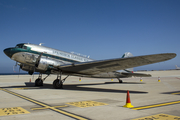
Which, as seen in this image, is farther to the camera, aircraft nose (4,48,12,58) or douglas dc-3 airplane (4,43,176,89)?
aircraft nose (4,48,12,58)

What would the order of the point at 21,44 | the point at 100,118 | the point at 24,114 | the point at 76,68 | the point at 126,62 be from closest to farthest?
the point at 100,118 < the point at 24,114 < the point at 126,62 < the point at 76,68 < the point at 21,44

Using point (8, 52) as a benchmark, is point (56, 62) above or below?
below

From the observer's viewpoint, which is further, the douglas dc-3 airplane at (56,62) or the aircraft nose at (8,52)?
the aircraft nose at (8,52)

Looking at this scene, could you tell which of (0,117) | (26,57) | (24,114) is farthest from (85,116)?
(26,57)

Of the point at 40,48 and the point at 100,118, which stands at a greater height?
the point at 40,48

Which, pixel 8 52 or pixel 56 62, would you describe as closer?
pixel 8 52

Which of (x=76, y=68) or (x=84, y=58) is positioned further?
(x=84, y=58)

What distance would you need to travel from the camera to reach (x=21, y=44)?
17297 millimetres

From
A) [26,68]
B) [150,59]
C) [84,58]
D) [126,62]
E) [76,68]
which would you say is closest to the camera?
[150,59]

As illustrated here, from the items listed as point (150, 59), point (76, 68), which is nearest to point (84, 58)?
Result: point (76, 68)

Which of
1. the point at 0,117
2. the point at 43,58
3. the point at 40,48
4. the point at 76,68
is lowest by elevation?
the point at 0,117

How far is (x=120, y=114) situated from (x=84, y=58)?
15318 millimetres

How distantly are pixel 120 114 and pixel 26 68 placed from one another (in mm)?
16404

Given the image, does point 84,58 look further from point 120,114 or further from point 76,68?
point 120,114
